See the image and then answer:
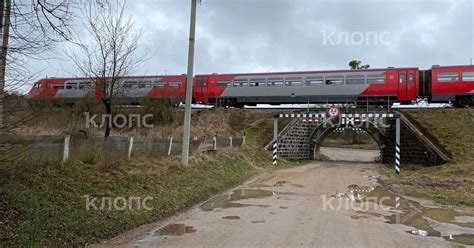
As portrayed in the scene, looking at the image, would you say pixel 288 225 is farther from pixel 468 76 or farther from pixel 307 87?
pixel 468 76

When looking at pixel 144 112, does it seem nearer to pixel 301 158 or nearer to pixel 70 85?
pixel 70 85

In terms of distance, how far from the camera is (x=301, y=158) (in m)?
35.5

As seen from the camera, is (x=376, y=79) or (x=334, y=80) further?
(x=334, y=80)

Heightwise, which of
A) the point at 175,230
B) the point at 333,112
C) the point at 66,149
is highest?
the point at 333,112

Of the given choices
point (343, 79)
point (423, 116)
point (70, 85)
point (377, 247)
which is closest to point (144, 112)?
point (70, 85)

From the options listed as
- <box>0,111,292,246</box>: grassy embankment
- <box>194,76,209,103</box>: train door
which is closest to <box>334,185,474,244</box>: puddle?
<box>0,111,292,246</box>: grassy embankment

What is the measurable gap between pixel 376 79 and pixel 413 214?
72.1ft

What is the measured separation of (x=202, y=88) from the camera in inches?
1437

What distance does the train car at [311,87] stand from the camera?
103 feet

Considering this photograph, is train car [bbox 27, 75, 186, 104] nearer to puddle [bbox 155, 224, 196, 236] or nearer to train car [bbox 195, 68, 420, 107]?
train car [bbox 195, 68, 420, 107]

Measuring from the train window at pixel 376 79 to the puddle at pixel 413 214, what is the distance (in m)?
17.4

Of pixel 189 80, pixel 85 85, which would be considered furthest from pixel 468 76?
pixel 85 85

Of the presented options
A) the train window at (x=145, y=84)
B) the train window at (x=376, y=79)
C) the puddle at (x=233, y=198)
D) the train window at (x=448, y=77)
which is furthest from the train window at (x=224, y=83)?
the puddle at (x=233, y=198)

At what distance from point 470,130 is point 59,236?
27459 mm
